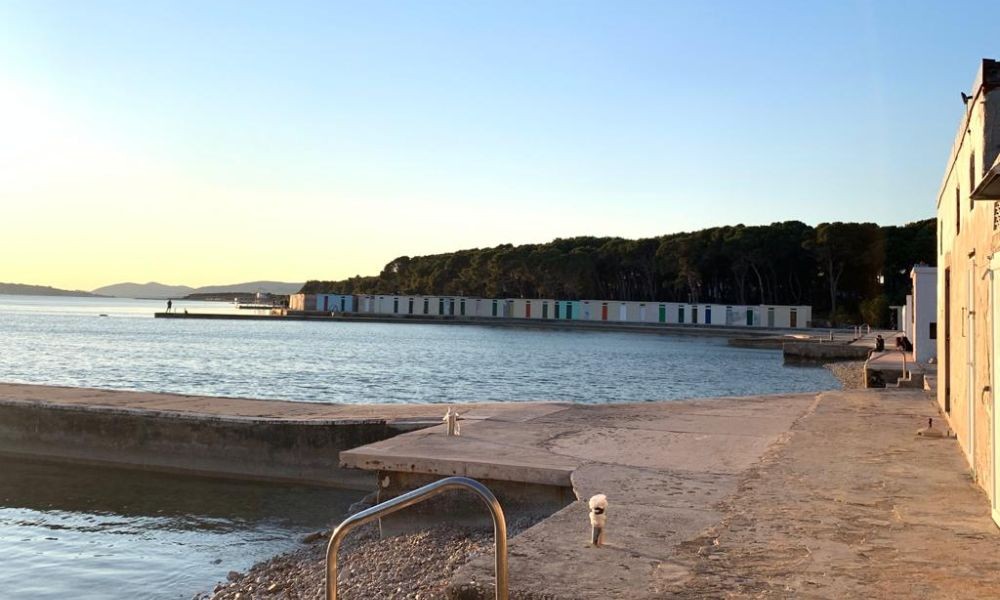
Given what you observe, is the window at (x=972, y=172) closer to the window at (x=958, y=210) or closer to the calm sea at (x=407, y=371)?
the window at (x=958, y=210)

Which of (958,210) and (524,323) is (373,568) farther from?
(524,323)

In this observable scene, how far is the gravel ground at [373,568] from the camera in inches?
229

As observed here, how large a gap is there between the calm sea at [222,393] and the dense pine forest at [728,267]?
14629mm

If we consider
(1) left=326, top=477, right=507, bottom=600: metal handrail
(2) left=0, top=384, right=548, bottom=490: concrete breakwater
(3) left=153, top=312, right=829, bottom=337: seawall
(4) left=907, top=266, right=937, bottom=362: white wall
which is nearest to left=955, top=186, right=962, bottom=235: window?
(2) left=0, top=384, right=548, bottom=490: concrete breakwater

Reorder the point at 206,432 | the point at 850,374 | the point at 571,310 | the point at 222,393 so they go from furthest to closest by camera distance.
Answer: the point at 571,310, the point at 850,374, the point at 222,393, the point at 206,432

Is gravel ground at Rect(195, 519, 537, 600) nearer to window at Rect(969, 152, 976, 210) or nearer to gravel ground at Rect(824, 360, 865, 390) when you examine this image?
window at Rect(969, 152, 976, 210)

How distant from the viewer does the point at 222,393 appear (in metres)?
24.1

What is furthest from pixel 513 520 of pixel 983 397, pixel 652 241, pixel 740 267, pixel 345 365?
pixel 652 241

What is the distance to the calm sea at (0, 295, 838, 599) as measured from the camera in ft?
25.5

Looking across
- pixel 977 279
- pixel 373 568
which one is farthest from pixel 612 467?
pixel 977 279

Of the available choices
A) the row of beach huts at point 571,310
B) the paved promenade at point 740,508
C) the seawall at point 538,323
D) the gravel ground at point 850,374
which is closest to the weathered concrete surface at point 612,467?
the paved promenade at point 740,508

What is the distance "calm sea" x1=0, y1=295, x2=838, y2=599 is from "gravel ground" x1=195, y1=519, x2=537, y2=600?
0.64 metres

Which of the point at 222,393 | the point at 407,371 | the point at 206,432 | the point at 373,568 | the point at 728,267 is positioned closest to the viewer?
the point at 373,568

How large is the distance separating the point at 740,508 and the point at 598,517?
1.44 metres
